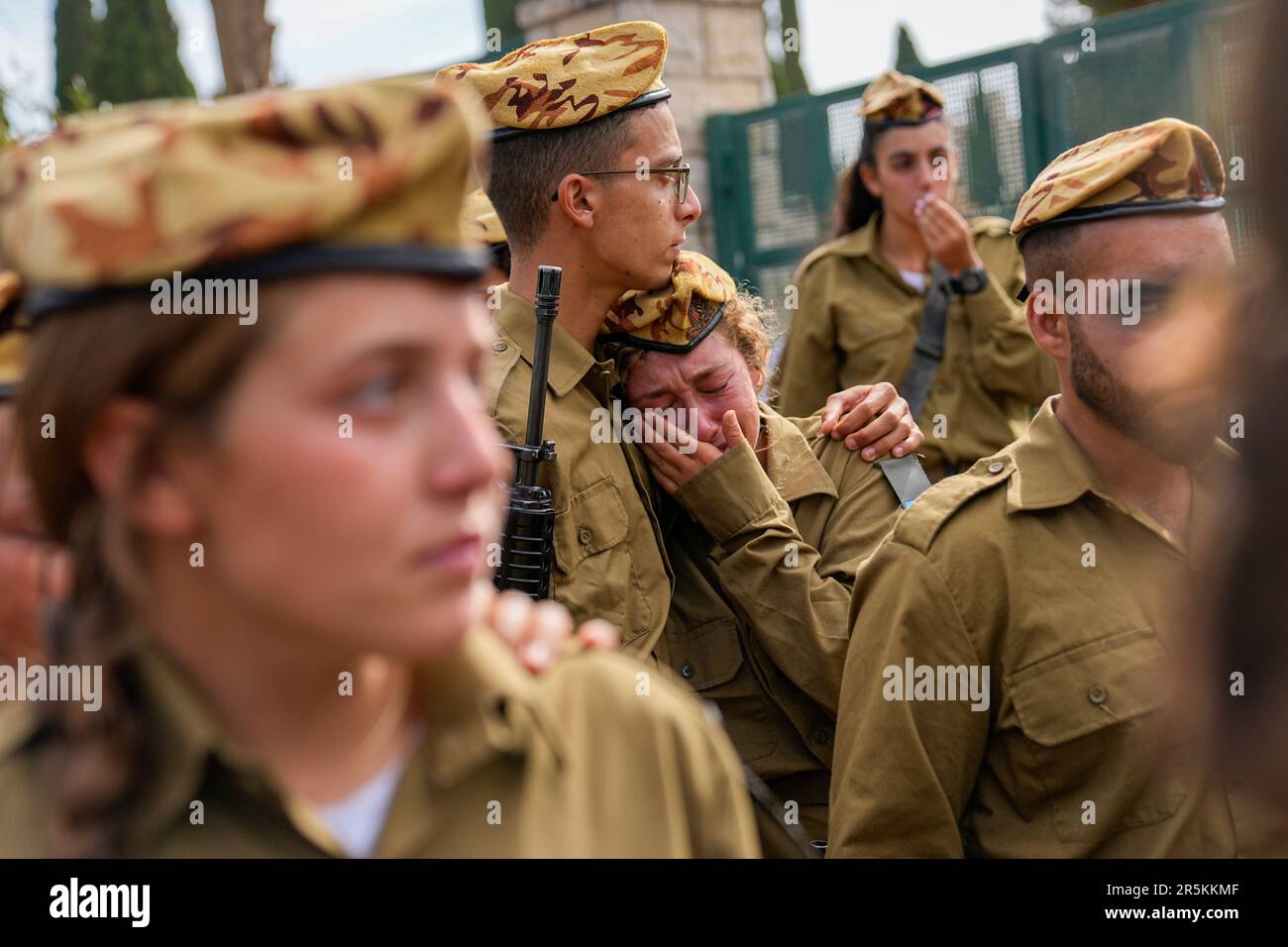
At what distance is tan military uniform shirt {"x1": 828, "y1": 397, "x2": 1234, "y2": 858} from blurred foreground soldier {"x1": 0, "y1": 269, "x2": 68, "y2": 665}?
1438 millimetres

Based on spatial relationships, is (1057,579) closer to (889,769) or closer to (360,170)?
(889,769)

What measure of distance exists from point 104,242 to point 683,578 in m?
2.33

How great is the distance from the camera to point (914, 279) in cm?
616

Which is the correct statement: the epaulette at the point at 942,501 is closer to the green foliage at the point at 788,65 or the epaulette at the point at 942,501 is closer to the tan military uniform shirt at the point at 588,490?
the tan military uniform shirt at the point at 588,490

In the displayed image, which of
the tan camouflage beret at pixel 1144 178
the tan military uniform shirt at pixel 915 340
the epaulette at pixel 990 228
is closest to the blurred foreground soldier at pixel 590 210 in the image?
the tan camouflage beret at pixel 1144 178

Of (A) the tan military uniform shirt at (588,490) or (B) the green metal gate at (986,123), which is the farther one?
(B) the green metal gate at (986,123)

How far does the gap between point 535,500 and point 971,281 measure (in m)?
3.14

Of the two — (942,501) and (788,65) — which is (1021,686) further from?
(788,65)

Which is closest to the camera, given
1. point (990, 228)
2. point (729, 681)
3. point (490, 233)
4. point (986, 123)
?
point (729, 681)

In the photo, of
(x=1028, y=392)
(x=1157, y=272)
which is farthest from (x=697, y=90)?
(x=1157, y=272)

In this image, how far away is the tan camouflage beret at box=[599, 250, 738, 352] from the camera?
11.8ft

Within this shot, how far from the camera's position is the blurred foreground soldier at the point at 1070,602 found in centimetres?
264

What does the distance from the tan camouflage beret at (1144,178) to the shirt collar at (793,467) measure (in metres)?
0.93

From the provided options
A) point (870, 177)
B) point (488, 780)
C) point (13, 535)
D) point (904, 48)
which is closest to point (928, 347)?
point (870, 177)
